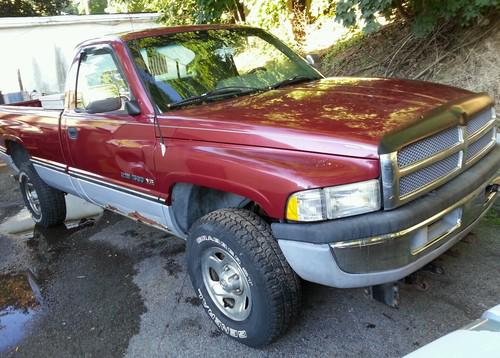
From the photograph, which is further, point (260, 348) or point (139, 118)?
point (139, 118)

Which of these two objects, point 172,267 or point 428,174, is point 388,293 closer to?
point 428,174

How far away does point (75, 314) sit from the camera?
11.6 feet

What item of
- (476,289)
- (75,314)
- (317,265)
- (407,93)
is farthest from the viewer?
(75,314)

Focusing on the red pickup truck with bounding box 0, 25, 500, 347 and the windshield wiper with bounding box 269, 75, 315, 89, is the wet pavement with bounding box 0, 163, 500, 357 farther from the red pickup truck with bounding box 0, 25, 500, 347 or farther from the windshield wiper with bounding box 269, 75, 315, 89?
the windshield wiper with bounding box 269, 75, 315, 89

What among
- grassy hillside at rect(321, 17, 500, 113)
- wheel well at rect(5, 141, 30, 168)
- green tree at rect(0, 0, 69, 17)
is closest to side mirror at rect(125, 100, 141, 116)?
wheel well at rect(5, 141, 30, 168)

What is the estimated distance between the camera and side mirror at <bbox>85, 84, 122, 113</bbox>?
131 inches

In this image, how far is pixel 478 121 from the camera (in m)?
2.96

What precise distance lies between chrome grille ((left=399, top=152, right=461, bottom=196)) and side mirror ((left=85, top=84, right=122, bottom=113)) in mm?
2058

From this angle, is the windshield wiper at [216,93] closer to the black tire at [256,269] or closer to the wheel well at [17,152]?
the black tire at [256,269]

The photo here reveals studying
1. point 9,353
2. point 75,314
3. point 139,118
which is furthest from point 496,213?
point 9,353

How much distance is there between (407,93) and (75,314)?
2855mm

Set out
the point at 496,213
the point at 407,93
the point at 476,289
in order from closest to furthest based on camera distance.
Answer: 1. the point at 407,93
2. the point at 476,289
3. the point at 496,213

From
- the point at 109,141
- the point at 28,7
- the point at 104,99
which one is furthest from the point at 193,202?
the point at 28,7

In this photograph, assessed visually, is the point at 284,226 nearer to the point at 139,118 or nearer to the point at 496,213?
the point at 139,118
